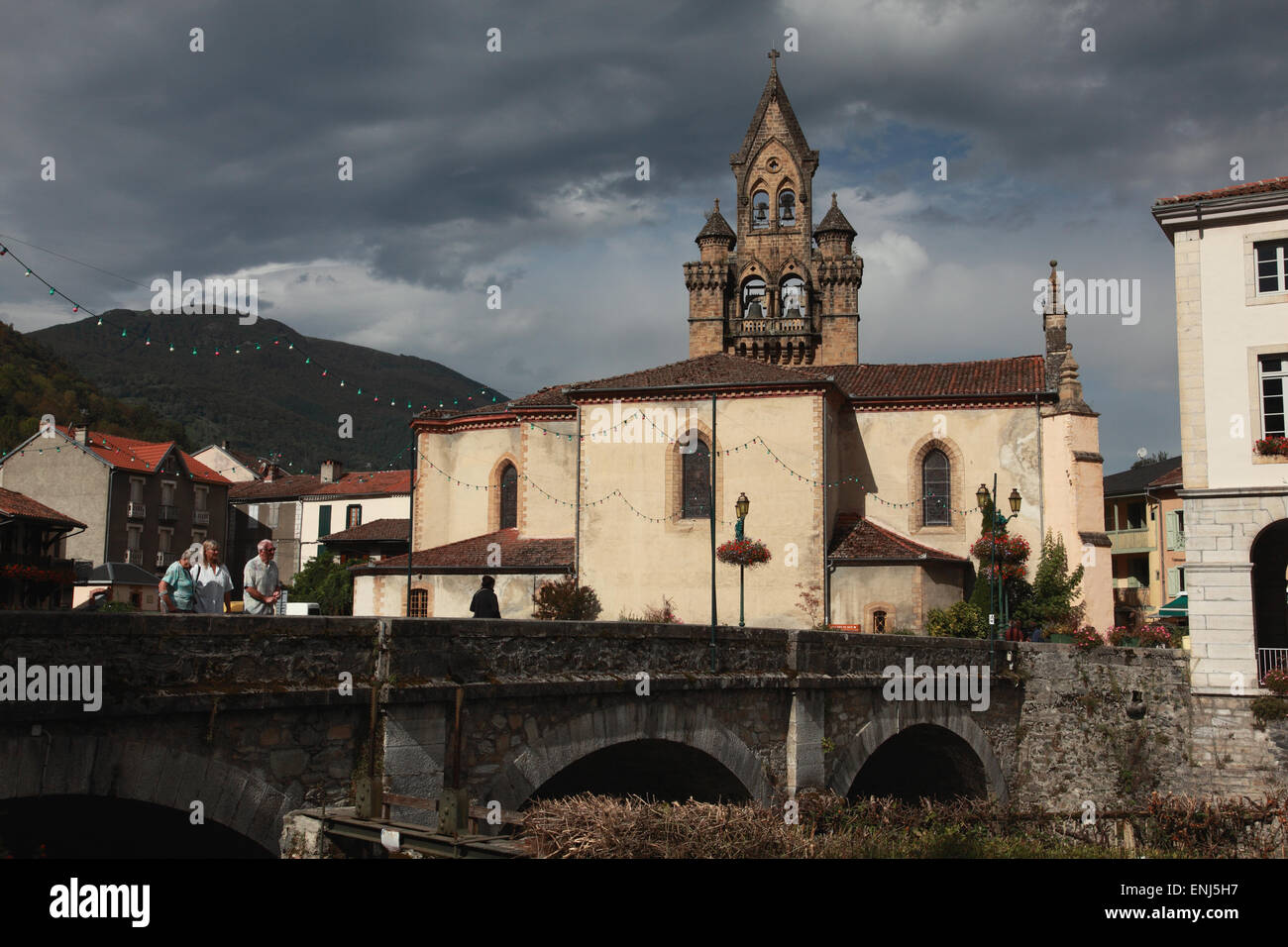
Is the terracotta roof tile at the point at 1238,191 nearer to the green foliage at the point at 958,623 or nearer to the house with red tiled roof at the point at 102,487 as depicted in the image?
the green foliage at the point at 958,623

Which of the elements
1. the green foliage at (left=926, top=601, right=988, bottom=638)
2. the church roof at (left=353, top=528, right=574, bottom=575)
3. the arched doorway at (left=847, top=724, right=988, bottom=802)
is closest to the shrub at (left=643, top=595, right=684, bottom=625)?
the church roof at (left=353, top=528, right=574, bottom=575)

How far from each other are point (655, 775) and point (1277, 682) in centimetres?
1462

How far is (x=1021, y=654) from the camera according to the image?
24.8 m

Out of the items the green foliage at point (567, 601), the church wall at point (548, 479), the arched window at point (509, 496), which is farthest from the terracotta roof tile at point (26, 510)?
the green foliage at point (567, 601)

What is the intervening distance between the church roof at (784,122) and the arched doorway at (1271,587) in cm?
2552

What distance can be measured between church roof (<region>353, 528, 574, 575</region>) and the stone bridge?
1256cm

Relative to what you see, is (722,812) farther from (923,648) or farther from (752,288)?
(752,288)

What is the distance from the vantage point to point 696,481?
101 feet

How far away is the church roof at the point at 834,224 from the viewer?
45.5m

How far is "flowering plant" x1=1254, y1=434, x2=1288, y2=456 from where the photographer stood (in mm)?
22422

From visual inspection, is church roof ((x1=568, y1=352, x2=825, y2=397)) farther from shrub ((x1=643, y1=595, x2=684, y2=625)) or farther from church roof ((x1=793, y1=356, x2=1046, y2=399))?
shrub ((x1=643, y1=595, x2=684, y2=625))

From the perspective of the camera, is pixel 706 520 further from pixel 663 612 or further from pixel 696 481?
pixel 663 612

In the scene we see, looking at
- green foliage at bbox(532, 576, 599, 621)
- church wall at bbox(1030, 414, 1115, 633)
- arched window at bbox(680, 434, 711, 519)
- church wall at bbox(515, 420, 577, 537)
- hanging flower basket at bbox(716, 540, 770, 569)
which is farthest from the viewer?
church wall at bbox(515, 420, 577, 537)

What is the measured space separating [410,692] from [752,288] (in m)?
37.8
